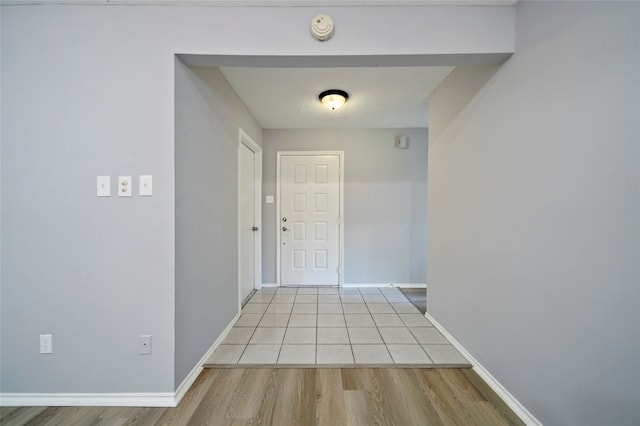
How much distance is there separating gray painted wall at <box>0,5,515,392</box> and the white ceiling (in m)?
0.58

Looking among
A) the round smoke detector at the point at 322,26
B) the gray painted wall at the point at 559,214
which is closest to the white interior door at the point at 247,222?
the round smoke detector at the point at 322,26

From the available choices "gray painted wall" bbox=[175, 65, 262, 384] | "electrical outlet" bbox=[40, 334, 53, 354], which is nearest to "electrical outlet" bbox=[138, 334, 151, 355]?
"gray painted wall" bbox=[175, 65, 262, 384]

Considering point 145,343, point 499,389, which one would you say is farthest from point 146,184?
point 499,389

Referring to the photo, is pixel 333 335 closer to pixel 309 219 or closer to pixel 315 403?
pixel 315 403

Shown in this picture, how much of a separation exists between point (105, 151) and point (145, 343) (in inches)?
44.3

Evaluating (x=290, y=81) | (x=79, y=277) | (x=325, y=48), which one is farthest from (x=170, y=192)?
(x=290, y=81)

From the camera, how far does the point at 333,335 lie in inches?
85.4

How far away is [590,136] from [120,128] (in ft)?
7.50

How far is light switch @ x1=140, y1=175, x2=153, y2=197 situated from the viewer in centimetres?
140

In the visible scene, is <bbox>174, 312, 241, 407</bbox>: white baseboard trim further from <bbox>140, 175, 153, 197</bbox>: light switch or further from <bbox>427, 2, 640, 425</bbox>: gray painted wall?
<bbox>427, 2, 640, 425</bbox>: gray painted wall

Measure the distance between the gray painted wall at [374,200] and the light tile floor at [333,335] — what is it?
1.74ft

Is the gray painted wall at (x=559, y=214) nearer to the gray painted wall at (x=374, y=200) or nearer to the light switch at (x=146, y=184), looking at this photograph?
the gray painted wall at (x=374, y=200)

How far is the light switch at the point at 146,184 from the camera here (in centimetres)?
140

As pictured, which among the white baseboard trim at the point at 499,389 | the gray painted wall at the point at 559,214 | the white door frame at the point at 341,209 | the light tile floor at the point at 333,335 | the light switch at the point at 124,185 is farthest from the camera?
the white door frame at the point at 341,209
